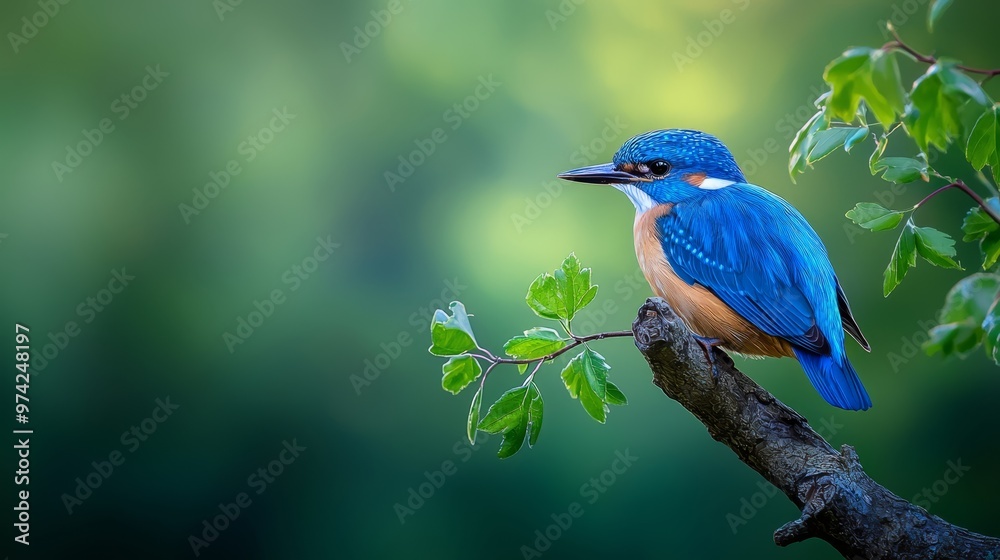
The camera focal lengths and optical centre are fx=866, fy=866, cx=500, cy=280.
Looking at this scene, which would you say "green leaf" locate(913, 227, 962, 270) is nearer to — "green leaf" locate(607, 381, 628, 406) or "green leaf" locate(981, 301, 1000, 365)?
"green leaf" locate(981, 301, 1000, 365)

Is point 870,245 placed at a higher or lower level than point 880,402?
higher

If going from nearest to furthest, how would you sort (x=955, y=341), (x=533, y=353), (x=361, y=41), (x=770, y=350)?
(x=955, y=341)
(x=533, y=353)
(x=770, y=350)
(x=361, y=41)

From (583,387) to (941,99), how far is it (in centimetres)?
74

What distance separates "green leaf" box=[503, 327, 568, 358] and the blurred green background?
1862 millimetres

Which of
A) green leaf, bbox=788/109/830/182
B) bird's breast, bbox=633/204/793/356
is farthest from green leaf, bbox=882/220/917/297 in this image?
bird's breast, bbox=633/204/793/356

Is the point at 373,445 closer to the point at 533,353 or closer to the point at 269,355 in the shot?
the point at 269,355

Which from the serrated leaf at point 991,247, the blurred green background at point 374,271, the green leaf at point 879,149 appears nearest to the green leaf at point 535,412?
the green leaf at point 879,149

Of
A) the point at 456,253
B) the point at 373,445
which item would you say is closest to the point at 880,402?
the point at 456,253

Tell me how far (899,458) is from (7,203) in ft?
12.9

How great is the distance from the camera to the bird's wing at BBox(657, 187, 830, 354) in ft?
6.02

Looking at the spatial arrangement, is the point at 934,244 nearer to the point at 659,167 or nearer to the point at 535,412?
the point at 535,412

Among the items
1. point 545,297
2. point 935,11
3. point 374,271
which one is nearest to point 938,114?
point 935,11

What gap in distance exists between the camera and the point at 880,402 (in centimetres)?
360

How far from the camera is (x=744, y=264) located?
198cm
